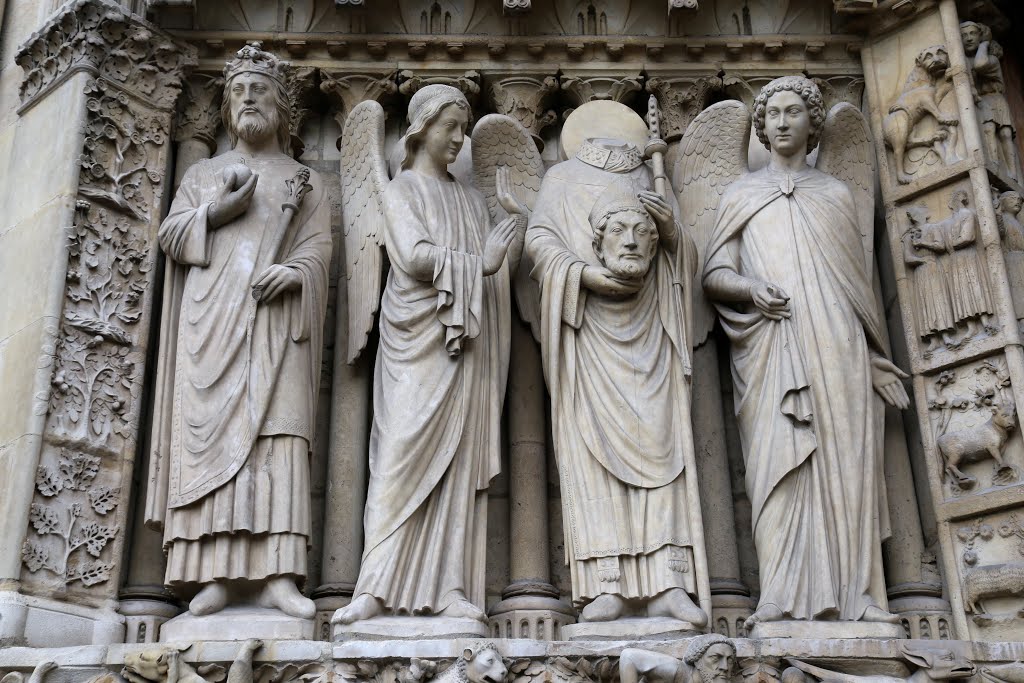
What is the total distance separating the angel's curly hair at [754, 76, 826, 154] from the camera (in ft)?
24.8

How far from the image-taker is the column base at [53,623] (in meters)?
6.21

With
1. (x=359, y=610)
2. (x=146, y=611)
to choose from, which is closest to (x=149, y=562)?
(x=146, y=611)

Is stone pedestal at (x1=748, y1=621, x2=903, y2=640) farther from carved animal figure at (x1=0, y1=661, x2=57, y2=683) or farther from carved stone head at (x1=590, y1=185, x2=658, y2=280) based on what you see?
carved animal figure at (x1=0, y1=661, x2=57, y2=683)

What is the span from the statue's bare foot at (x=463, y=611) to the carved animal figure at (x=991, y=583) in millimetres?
2488

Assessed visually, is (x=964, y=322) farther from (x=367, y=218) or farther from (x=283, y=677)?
(x=283, y=677)

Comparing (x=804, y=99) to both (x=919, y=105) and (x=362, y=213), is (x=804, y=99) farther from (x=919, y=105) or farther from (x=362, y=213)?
(x=362, y=213)

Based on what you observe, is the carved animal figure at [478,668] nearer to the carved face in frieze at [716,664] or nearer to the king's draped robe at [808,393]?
the carved face in frieze at [716,664]

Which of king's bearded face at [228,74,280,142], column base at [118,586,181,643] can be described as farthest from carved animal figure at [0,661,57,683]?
king's bearded face at [228,74,280,142]

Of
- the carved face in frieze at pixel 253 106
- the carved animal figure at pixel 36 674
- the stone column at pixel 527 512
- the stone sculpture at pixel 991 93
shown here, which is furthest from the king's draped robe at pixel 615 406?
the carved animal figure at pixel 36 674

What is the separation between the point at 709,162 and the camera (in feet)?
26.0

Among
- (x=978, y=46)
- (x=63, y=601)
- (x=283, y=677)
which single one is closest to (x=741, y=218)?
(x=978, y=46)

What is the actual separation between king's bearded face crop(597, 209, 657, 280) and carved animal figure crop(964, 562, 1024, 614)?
7.58 ft

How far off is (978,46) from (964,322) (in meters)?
1.84

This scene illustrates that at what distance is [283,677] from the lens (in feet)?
20.1
